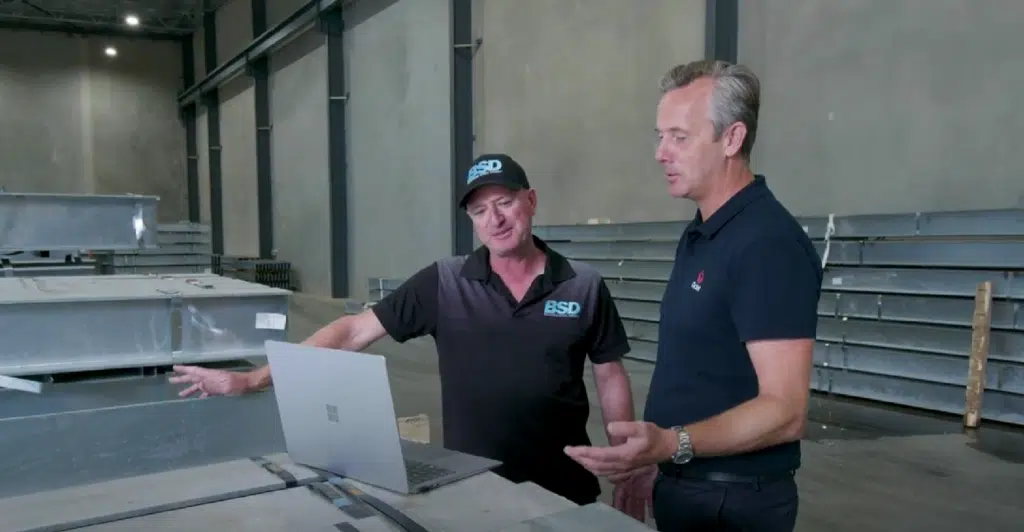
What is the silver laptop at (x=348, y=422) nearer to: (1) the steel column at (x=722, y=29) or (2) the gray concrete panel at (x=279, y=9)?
(1) the steel column at (x=722, y=29)

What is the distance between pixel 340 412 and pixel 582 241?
666 cm

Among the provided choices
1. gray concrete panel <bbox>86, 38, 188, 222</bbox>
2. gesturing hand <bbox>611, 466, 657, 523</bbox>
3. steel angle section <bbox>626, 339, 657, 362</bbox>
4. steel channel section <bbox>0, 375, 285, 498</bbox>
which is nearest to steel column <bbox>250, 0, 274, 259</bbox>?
gray concrete panel <bbox>86, 38, 188, 222</bbox>

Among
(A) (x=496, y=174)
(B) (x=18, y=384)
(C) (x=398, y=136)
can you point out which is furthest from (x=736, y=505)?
(C) (x=398, y=136)

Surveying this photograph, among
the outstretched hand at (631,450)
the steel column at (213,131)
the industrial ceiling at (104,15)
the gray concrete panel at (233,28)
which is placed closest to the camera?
the outstretched hand at (631,450)

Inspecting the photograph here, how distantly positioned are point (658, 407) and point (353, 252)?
40.6ft

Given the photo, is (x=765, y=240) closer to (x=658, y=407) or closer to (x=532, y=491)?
(x=658, y=407)

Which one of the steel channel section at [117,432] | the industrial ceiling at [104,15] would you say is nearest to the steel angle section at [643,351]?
the steel channel section at [117,432]

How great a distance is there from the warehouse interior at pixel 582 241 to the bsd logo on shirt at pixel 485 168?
1022 millimetres

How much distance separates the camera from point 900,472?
159 inches

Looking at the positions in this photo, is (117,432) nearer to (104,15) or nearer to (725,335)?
(725,335)

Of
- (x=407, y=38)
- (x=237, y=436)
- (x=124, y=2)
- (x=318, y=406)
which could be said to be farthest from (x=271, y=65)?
(x=318, y=406)

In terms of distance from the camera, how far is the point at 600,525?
1.27 meters

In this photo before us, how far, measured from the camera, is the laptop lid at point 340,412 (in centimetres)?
149

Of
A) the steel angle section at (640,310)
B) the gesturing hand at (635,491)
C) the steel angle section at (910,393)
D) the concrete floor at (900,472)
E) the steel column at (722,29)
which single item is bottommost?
the concrete floor at (900,472)
